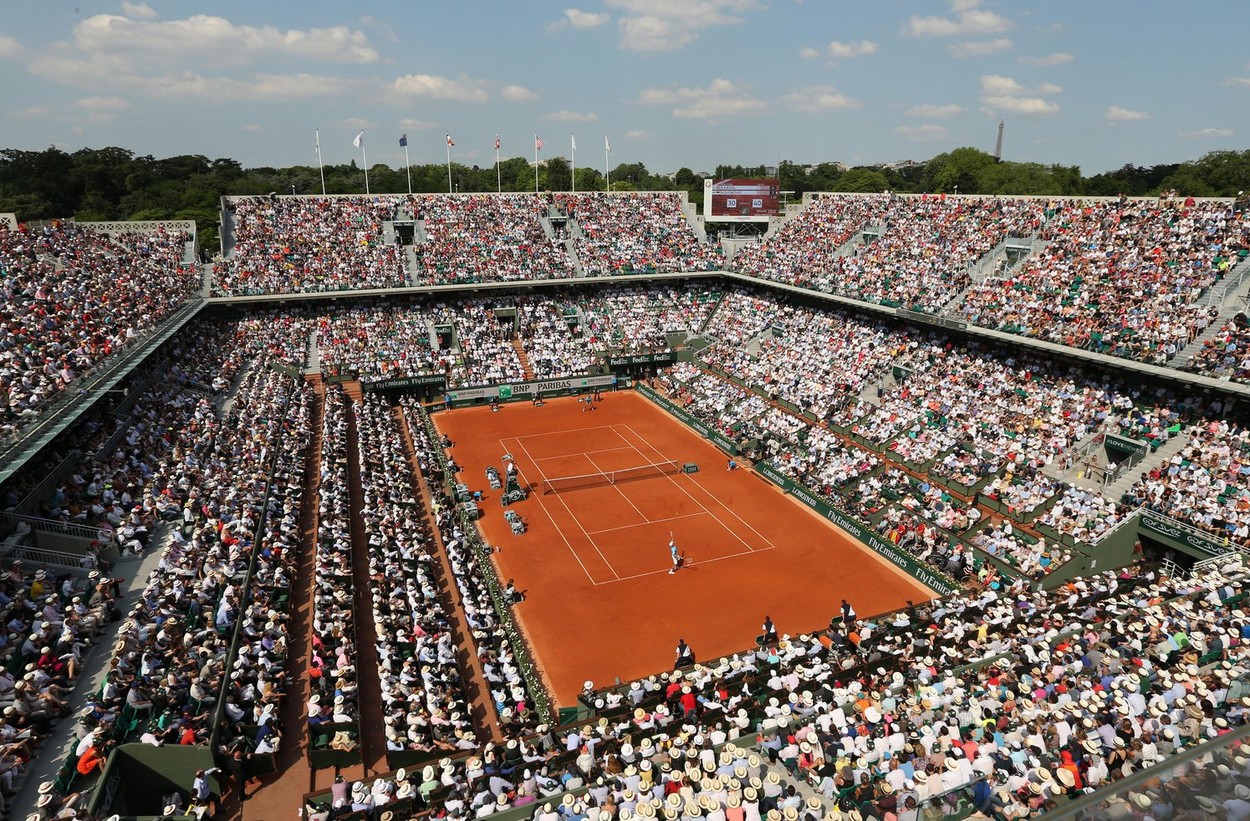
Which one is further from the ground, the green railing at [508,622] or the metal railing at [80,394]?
the metal railing at [80,394]

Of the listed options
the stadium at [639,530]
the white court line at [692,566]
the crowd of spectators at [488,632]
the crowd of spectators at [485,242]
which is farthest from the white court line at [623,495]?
the crowd of spectators at [485,242]

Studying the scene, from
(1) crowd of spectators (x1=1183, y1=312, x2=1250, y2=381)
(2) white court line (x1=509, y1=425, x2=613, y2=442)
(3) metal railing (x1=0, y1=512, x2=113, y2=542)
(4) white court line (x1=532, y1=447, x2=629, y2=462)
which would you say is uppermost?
(1) crowd of spectators (x1=1183, y1=312, x2=1250, y2=381)

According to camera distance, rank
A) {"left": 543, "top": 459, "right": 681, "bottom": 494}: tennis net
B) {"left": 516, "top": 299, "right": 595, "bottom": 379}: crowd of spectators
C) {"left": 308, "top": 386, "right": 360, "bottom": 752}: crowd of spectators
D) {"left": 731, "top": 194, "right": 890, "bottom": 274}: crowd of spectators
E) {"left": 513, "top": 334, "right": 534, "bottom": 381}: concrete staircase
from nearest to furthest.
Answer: {"left": 308, "top": 386, "right": 360, "bottom": 752}: crowd of spectators < {"left": 543, "top": 459, "right": 681, "bottom": 494}: tennis net < {"left": 513, "top": 334, "right": 534, "bottom": 381}: concrete staircase < {"left": 516, "top": 299, "right": 595, "bottom": 379}: crowd of spectators < {"left": 731, "top": 194, "right": 890, "bottom": 274}: crowd of spectators

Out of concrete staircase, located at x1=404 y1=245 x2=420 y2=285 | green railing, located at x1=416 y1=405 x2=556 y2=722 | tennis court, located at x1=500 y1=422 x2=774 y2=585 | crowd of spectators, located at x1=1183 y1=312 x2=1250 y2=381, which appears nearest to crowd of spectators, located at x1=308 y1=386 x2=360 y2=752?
green railing, located at x1=416 y1=405 x2=556 y2=722

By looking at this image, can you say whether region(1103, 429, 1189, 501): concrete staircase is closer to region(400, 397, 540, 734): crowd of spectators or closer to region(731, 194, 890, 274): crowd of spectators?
region(400, 397, 540, 734): crowd of spectators

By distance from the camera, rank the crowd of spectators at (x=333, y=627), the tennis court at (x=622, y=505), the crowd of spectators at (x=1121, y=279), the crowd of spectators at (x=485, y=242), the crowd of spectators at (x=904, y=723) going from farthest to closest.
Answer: the crowd of spectators at (x=485, y=242) < the crowd of spectators at (x=1121, y=279) < the tennis court at (x=622, y=505) < the crowd of spectators at (x=333, y=627) < the crowd of spectators at (x=904, y=723)

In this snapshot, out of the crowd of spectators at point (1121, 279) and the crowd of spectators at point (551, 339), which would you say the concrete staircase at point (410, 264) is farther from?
the crowd of spectators at point (1121, 279)

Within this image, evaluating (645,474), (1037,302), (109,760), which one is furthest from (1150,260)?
(109,760)
